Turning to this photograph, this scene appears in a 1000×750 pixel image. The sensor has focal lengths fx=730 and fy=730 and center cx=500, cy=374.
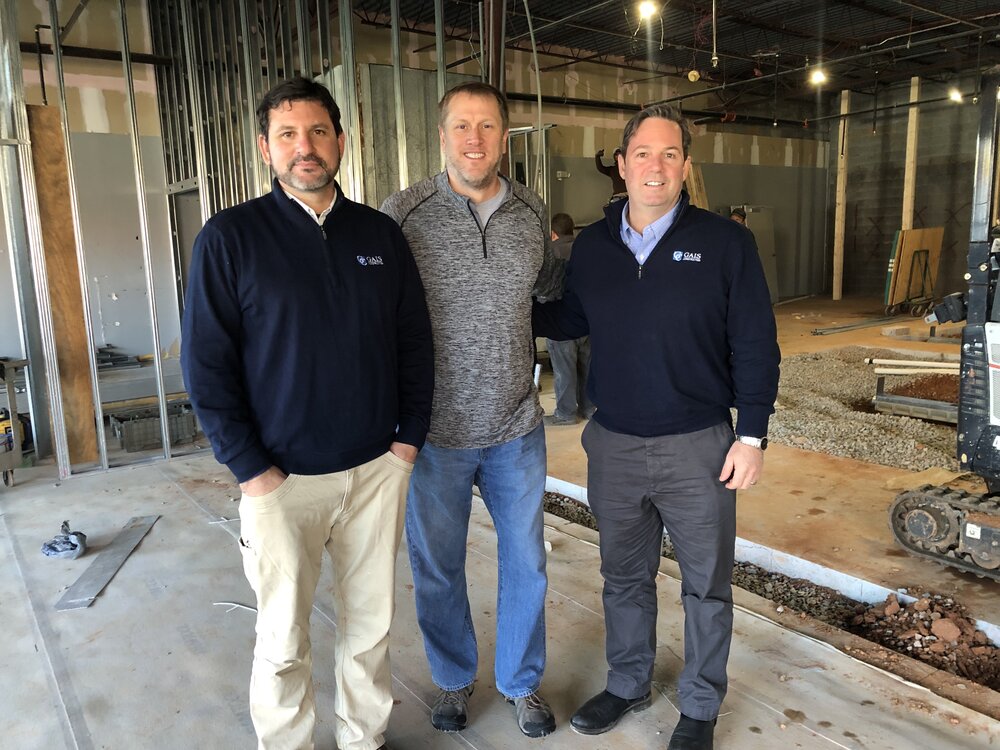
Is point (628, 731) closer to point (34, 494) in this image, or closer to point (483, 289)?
point (483, 289)

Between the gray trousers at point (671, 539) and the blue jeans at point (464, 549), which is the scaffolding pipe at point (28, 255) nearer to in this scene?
the blue jeans at point (464, 549)

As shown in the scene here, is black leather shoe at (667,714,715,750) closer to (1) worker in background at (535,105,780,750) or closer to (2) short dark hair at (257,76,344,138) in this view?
(1) worker in background at (535,105,780,750)

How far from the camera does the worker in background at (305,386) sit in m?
1.75

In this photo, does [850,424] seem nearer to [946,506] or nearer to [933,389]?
[933,389]

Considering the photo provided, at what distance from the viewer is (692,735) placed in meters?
2.11

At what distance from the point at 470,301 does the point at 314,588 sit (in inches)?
35.3

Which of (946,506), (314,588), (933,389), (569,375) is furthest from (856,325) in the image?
(314,588)

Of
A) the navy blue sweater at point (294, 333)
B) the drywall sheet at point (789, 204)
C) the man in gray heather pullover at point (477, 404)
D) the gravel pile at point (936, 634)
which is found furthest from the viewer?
the drywall sheet at point (789, 204)

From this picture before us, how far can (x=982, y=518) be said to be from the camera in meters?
3.13

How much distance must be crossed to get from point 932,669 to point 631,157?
2.09m

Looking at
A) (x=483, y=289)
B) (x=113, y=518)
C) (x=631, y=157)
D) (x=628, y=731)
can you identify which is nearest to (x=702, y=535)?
(x=628, y=731)

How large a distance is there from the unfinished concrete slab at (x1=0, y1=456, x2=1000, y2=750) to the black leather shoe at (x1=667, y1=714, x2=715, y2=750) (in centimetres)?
10

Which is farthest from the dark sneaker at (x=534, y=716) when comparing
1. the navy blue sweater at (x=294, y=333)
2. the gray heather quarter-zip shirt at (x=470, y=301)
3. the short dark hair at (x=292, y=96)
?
the short dark hair at (x=292, y=96)

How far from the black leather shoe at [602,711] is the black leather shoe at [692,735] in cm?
19
